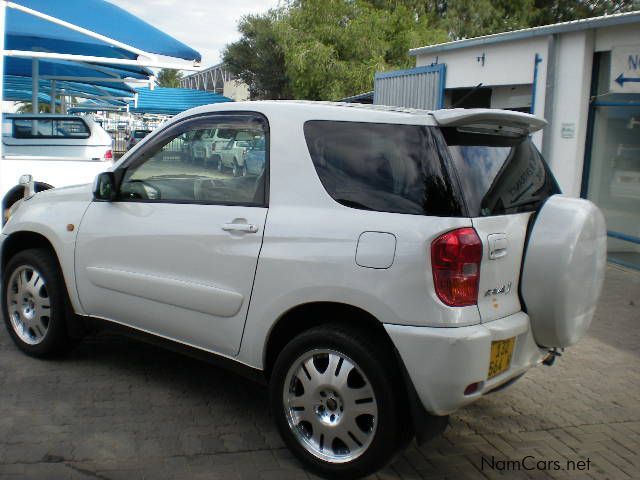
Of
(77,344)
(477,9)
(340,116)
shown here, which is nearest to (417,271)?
(340,116)

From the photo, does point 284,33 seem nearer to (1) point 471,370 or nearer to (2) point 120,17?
(2) point 120,17

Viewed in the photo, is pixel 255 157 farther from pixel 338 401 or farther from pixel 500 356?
pixel 500 356

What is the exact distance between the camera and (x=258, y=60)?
130ft

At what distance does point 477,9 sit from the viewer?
36250 mm

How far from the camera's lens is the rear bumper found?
3.16m

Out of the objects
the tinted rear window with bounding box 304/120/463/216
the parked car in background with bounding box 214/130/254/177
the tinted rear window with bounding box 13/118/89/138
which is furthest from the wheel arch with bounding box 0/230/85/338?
the tinted rear window with bounding box 13/118/89/138

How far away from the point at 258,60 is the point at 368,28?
13070mm

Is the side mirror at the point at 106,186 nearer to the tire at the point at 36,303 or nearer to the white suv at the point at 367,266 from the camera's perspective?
the white suv at the point at 367,266

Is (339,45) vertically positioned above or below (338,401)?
above

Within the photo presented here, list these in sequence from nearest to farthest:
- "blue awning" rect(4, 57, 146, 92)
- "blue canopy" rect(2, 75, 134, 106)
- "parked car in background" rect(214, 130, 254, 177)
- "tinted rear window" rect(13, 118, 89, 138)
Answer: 1. "parked car in background" rect(214, 130, 254, 177)
2. "tinted rear window" rect(13, 118, 89, 138)
3. "blue awning" rect(4, 57, 146, 92)
4. "blue canopy" rect(2, 75, 134, 106)

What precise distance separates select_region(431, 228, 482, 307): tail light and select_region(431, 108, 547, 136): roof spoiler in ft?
1.86

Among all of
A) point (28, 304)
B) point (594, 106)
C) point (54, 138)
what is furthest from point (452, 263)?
point (54, 138)

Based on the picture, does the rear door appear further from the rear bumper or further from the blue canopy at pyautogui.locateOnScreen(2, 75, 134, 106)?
the blue canopy at pyautogui.locateOnScreen(2, 75, 134, 106)

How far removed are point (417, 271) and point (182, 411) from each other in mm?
1924
